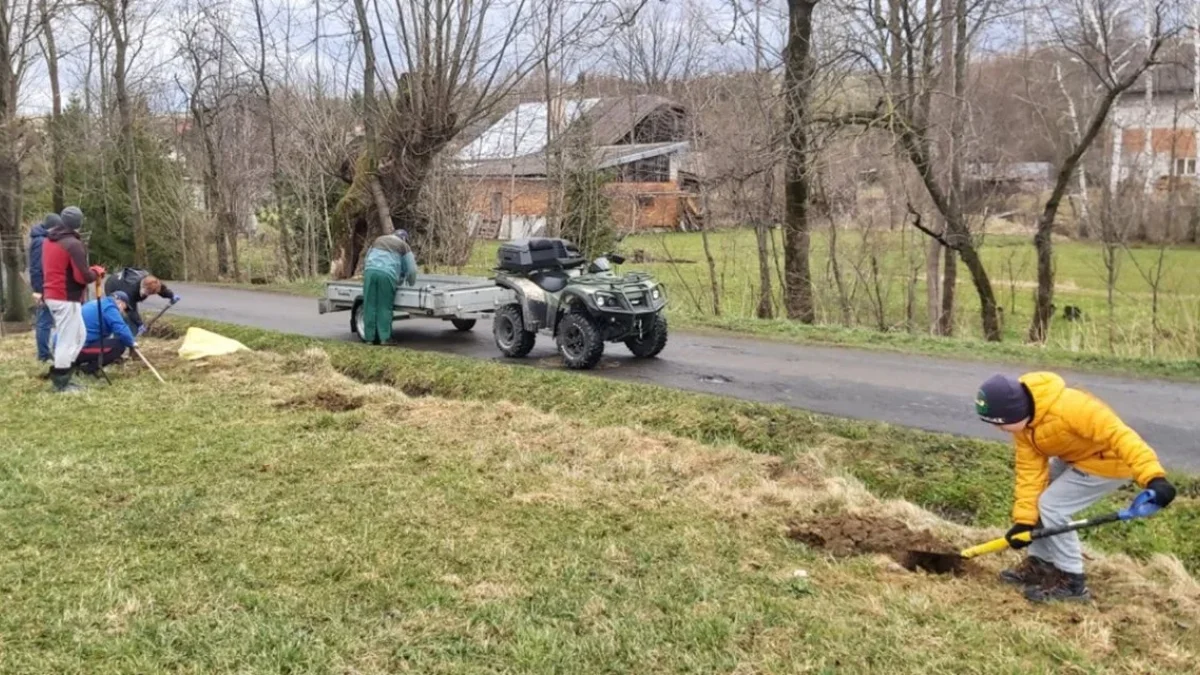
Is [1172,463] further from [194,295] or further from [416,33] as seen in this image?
[194,295]

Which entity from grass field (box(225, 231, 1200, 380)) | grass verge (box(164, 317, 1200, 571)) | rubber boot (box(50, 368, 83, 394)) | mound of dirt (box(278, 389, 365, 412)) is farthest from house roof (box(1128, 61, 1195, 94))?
rubber boot (box(50, 368, 83, 394))

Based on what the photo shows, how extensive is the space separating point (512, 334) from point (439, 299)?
3.84ft

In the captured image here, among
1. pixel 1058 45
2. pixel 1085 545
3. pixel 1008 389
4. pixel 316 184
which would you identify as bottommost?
pixel 1085 545

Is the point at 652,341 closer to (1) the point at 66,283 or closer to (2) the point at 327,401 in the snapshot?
(2) the point at 327,401

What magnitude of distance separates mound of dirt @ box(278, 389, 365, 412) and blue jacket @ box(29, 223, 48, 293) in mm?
4664

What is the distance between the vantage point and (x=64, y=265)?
32.1ft

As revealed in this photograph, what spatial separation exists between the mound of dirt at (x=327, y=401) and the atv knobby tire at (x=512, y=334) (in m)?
2.23

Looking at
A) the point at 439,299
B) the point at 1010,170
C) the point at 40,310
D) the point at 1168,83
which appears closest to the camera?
the point at 439,299

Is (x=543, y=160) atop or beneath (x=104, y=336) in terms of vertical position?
atop

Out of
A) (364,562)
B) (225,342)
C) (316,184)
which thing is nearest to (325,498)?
(364,562)

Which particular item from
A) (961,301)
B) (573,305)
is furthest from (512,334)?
(961,301)

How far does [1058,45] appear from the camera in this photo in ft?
58.2

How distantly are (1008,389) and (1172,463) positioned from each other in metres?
3.10

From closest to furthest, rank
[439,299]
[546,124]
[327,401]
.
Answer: [327,401], [439,299], [546,124]
